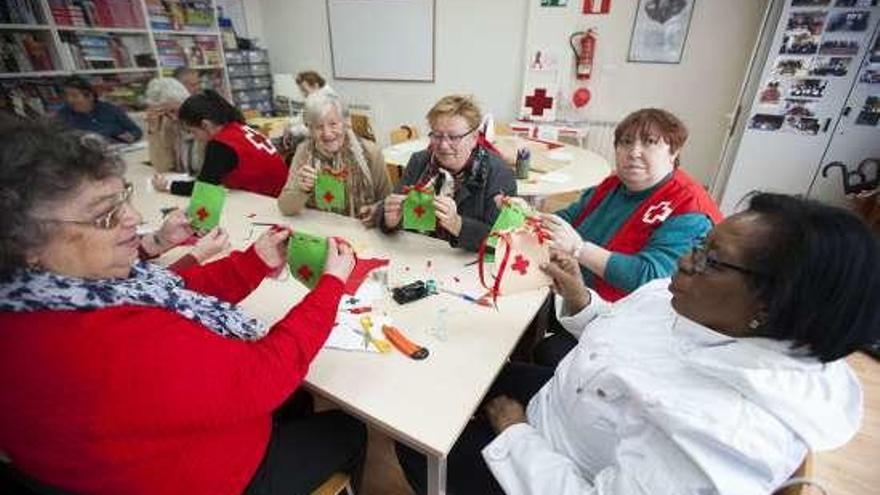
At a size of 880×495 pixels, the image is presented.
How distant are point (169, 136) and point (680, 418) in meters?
3.18

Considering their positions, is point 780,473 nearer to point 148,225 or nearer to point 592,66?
point 148,225

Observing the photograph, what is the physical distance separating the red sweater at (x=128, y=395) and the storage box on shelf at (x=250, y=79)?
5885 mm

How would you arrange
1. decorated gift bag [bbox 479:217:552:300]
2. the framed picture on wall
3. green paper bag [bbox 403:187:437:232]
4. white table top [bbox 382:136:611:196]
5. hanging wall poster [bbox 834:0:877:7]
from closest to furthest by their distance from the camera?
1. decorated gift bag [bbox 479:217:552:300]
2. green paper bag [bbox 403:187:437:232]
3. white table top [bbox 382:136:611:196]
4. hanging wall poster [bbox 834:0:877:7]
5. the framed picture on wall

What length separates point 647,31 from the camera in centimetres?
422

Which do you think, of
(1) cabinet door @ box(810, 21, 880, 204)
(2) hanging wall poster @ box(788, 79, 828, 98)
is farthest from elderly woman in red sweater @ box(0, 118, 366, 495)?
(2) hanging wall poster @ box(788, 79, 828, 98)

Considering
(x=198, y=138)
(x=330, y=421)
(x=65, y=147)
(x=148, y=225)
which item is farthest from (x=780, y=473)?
(x=198, y=138)

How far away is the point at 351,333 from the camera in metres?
1.23

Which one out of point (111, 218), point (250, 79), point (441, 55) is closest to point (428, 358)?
point (111, 218)

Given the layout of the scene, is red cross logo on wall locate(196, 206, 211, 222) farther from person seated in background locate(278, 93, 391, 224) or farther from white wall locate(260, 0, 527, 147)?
white wall locate(260, 0, 527, 147)

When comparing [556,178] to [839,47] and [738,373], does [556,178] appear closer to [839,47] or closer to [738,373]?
[738,373]

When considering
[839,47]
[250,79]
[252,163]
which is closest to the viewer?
[252,163]

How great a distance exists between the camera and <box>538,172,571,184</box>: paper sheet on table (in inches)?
111

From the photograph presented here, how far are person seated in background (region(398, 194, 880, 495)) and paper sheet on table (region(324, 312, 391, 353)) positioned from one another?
48 centimetres

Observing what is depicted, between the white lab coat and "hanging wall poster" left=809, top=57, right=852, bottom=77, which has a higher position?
"hanging wall poster" left=809, top=57, right=852, bottom=77
